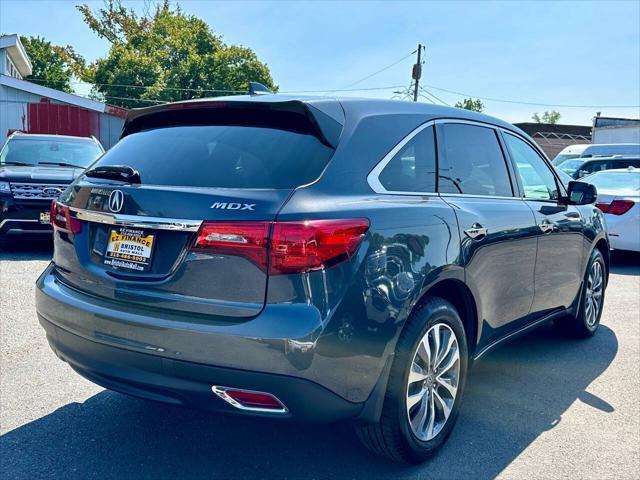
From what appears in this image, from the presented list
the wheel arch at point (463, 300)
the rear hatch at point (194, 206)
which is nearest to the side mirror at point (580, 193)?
the wheel arch at point (463, 300)

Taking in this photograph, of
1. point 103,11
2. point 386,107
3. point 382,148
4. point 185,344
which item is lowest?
point 185,344

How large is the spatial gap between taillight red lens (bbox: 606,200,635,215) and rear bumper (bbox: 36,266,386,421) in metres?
7.18

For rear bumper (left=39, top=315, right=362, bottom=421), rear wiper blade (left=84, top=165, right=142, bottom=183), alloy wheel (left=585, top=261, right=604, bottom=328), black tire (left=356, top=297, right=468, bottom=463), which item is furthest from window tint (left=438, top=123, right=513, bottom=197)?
alloy wheel (left=585, top=261, right=604, bottom=328)

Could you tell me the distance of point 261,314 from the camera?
237cm

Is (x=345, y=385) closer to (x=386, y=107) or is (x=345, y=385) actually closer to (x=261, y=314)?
(x=261, y=314)

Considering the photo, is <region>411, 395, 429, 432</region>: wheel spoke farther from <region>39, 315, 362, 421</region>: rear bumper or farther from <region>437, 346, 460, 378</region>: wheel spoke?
<region>39, 315, 362, 421</region>: rear bumper

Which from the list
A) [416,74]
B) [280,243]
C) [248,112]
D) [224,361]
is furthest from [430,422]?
[416,74]

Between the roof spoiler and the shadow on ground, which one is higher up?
the roof spoiler

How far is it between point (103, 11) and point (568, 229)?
57.1 metres

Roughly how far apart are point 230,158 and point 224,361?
88 centimetres

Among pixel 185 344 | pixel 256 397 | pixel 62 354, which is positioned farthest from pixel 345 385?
pixel 62 354

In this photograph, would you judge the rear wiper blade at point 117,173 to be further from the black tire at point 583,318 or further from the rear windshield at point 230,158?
the black tire at point 583,318

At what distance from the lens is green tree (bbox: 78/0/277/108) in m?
42.5

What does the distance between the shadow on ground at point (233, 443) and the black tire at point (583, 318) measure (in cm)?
119
